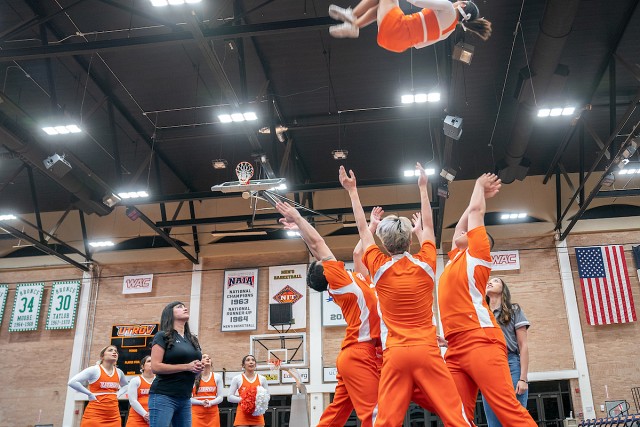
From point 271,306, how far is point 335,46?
27.2 feet

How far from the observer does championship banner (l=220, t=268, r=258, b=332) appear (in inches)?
658

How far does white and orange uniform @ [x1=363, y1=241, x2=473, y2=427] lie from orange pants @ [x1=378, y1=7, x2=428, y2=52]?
1.57m

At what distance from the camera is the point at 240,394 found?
7.82 metres

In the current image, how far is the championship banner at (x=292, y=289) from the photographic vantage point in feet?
54.3

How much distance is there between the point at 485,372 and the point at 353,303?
40.7 inches

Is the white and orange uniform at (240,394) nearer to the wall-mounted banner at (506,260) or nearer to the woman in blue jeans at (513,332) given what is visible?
the woman in blue jeans at (513,332)

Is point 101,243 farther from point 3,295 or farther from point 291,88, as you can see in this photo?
point 291,88

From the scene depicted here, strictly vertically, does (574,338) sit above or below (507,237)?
below

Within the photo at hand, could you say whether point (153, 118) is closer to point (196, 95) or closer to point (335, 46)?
point (196, 95)

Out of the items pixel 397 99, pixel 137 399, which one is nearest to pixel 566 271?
pixel 397 99

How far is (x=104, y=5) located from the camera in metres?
10.4

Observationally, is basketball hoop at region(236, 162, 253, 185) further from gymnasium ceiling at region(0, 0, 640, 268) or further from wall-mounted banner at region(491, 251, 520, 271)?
wall-mounted banner at region(491, 251, 520, 271)

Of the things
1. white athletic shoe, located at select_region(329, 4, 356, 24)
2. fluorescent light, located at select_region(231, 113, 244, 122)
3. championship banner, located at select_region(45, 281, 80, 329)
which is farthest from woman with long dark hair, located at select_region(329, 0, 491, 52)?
championship banner, located at select_region(45, 281, 80, 329)

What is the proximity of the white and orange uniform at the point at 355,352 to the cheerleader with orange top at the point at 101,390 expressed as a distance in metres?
4.11
